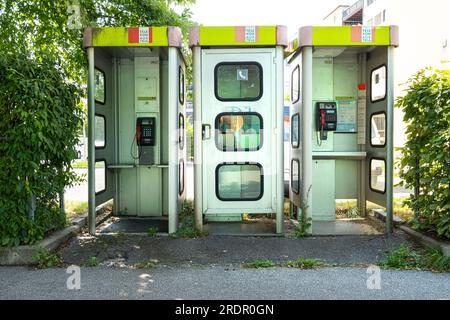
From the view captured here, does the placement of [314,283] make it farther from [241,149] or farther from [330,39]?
[330,39]

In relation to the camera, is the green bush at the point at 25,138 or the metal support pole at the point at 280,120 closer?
the green bush at the point at 25,138

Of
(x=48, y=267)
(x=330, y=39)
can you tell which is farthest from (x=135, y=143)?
(x=330, y=39)

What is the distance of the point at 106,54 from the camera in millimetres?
6520

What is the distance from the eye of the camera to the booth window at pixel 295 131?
6465 mm

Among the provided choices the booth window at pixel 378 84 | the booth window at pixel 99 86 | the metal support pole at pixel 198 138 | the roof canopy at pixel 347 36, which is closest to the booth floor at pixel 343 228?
the metal support pole at pixel 198 138

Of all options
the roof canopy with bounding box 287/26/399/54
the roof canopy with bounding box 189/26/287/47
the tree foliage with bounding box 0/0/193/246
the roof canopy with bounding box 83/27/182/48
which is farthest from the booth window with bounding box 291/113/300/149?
the tree foliage with bounding box 0/0/193/246

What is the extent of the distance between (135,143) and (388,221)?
3.75 metres

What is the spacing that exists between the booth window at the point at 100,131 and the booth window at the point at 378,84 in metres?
3.82

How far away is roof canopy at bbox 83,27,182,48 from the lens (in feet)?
18.2

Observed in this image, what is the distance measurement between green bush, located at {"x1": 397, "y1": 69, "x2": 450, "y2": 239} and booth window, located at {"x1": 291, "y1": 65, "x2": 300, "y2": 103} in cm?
139

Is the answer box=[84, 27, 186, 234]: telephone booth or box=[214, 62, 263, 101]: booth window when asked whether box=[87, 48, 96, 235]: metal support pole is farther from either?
box=[214, 62, 263, 101]: booth window

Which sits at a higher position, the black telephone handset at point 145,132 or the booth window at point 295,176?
the black telephone handset at point 145,132

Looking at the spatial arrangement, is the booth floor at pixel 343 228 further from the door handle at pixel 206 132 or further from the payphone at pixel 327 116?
the door handle at pixel 206 132

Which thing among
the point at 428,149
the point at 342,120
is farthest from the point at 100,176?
the point at 428,149
